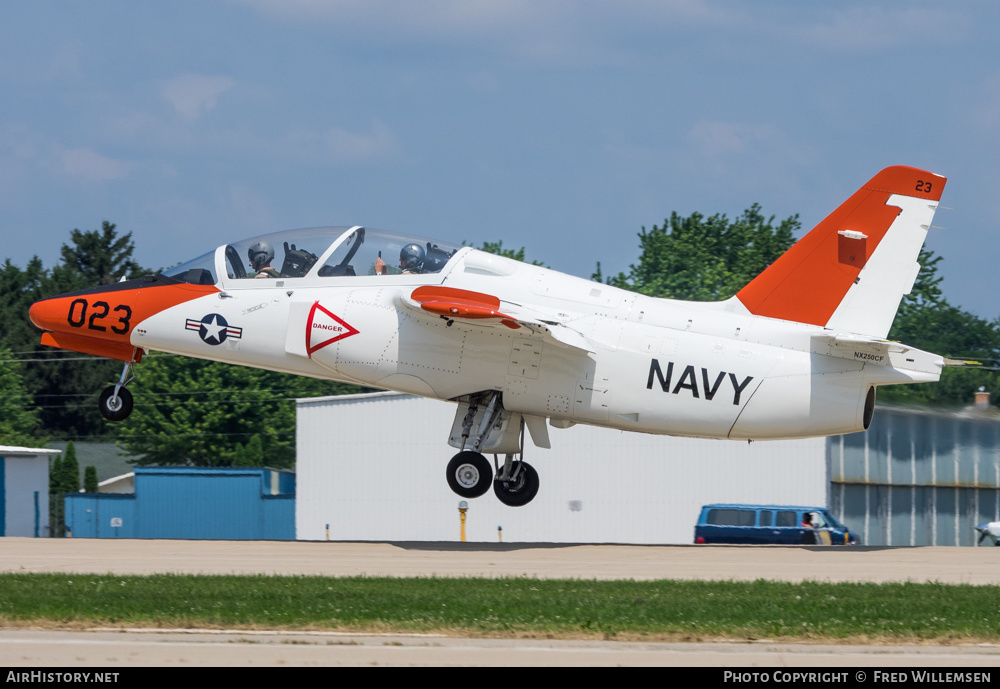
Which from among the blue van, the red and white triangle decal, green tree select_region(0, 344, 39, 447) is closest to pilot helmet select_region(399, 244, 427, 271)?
the red and white triangle decal

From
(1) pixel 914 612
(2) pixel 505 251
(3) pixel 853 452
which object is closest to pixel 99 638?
(1) pixel 914 612

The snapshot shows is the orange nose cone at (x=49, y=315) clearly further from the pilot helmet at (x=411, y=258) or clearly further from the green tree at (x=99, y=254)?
the green tree at (x=99, y=254)

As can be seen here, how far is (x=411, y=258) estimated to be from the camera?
19.6 metres

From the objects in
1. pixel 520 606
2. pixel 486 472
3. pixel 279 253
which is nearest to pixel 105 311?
pixel 279 253

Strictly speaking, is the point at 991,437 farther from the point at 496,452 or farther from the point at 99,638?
the point at 99,638

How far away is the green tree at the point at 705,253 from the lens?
8006 cm

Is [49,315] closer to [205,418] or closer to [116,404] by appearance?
[116,404]

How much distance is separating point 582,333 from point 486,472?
2.74 meters

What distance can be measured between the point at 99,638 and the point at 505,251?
74.6 meters

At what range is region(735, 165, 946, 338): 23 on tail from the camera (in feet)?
63.9

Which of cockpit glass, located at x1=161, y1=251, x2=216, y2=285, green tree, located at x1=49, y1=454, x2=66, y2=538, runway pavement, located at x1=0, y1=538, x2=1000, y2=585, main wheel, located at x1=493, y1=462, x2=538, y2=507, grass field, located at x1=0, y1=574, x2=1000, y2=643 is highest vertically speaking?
cockpit glass, located at x1=161, y1=251, x2=216, y2=285

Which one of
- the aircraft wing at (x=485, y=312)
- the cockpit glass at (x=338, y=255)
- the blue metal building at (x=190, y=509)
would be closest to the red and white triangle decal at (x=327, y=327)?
the cockpit glass at (x=338, y=255)

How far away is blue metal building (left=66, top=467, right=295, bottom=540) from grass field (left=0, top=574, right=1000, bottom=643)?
2679cm

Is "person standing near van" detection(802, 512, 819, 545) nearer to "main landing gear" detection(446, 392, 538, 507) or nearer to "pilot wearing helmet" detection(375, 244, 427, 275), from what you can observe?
"main landing gear" detection(446, 392, 538, 507)
